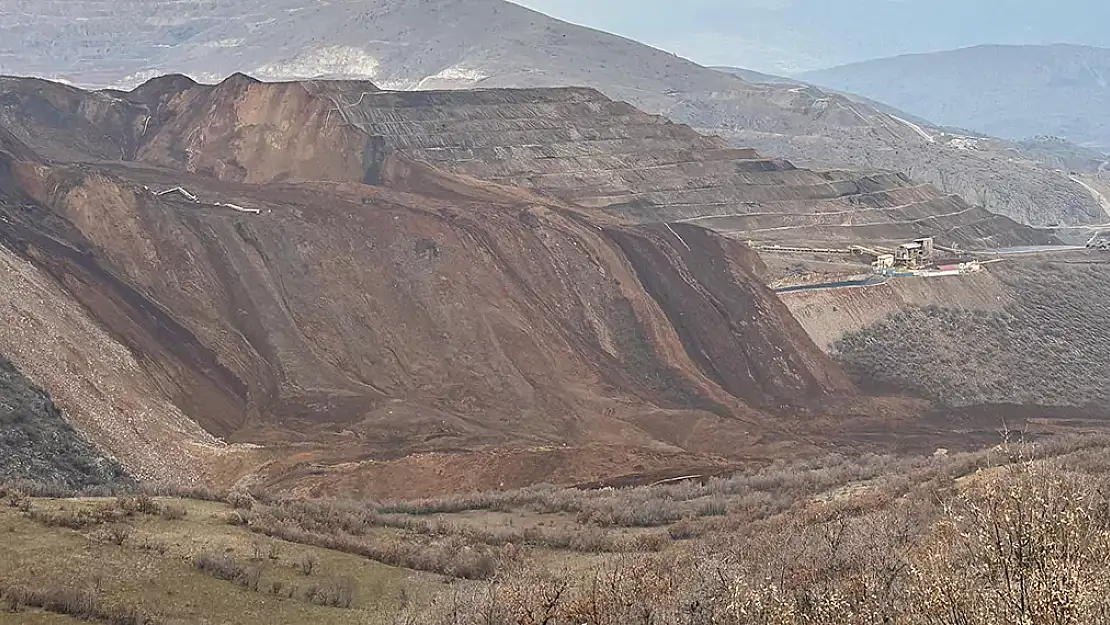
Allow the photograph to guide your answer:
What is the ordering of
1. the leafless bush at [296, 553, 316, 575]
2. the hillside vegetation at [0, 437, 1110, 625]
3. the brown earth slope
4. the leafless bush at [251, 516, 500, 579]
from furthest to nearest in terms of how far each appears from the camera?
the brown earth slope < the leafless bush at [251, 516, 500, 579] < the leafless bush at [296, 553, 316, 575] < the hillside vegetation at [0, 437, 1110, 625]

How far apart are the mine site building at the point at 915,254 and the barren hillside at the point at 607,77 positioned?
139ft

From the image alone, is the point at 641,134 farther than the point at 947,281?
Yes

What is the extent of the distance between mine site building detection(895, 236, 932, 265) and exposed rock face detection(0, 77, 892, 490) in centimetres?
811

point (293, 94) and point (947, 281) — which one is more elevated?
point (293, 94)

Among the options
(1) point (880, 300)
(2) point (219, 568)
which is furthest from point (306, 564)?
(1) point (880, 300)

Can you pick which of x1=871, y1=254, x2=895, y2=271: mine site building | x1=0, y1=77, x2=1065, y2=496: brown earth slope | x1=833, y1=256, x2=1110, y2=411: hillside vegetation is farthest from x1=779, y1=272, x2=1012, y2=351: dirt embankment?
x1=871, y1=254, x2=895, y2=271: mine site building

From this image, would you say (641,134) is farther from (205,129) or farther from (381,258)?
(381,258)

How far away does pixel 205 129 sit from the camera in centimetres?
5562

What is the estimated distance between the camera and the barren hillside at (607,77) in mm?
Result: 104438

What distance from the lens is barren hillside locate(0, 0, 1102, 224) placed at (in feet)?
343

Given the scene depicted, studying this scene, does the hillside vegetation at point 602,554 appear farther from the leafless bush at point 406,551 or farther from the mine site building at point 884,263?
the mine site building at point 884,263

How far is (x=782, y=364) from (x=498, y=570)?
2401 cm

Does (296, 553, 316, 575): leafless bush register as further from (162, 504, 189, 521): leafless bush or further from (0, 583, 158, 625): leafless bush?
(0, 583, 158, 625): leafless bush

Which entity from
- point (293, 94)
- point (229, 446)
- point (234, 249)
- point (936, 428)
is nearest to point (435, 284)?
point (234, 249)
